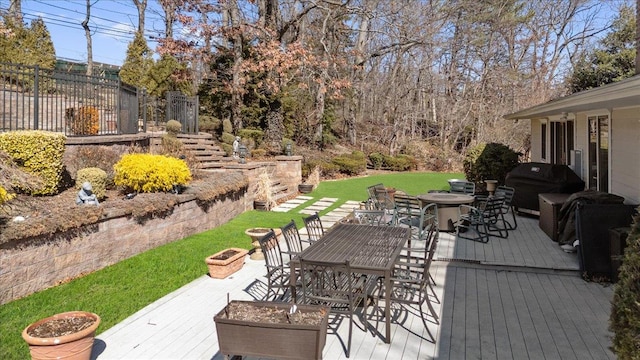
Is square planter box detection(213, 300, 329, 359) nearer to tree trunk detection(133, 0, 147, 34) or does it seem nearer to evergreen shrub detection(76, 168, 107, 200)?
evergreen shrub detection(76, 168, 107, 200)

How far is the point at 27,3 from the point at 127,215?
2322 cm

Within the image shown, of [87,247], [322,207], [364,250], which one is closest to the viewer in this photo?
[364,250]

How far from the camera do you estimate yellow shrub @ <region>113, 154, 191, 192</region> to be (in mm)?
7484

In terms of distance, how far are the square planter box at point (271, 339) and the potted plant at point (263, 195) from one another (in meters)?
8.03

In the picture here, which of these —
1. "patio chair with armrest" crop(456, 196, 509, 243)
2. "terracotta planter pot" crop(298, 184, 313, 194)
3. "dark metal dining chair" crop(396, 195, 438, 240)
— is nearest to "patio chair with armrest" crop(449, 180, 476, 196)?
"patio chair with armrest" crop(456, 196, 509, 243)

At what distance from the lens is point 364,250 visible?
4.45 meters

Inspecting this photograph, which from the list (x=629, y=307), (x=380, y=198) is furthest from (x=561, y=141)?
(x=629, y=307)

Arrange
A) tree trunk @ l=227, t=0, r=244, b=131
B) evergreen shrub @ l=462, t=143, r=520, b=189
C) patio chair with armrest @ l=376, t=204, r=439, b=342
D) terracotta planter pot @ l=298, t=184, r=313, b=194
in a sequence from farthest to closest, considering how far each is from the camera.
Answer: tree trunk @ l=227, t=0, r=244, b=131 < terracotta planter pot @ l=298, t=184, r=313, b=194 < evergreen shrub @ l=462, t=143, r=520, b=189 < patio chair with armrest @ l=376, t=204, r=439, b=342

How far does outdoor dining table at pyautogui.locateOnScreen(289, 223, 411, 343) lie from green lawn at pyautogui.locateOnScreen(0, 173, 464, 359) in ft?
6.46

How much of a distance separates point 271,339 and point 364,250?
1.76 metres

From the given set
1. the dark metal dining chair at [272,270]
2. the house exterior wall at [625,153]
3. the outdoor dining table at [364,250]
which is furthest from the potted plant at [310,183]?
the dark metal dining chair at [272,270]

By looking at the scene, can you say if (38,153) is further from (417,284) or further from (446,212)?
(446,212)

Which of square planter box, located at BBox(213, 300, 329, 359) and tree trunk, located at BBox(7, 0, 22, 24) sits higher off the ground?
tree trunk, located at BBox(7, 0, 22, 24)

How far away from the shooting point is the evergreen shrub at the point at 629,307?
7.56ft
